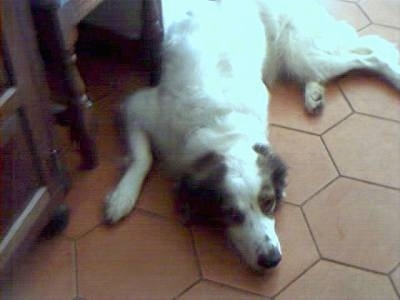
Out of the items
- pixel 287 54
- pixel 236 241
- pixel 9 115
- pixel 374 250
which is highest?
pixel 9 115

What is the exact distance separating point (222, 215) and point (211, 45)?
568 millimetres

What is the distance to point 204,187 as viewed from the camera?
154 cm

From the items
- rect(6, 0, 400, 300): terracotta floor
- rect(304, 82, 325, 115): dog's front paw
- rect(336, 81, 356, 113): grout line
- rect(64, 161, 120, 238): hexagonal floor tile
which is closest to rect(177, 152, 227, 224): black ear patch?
rect(6, 0, 400, 300): terracotta floor

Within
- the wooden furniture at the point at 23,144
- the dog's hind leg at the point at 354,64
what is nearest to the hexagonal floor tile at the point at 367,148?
the dog's hind leg at the point at 354,64

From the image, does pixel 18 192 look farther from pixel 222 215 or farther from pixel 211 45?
pixel 211 45

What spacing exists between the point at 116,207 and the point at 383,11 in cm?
151

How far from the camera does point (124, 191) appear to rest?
68.4 inches

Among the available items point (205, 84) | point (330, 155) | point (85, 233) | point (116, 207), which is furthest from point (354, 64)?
point (85, 233)

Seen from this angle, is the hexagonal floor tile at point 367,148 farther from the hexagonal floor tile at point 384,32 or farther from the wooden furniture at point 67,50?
the wooden furniture at point 67,50

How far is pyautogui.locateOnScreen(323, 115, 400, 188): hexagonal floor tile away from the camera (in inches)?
74.4

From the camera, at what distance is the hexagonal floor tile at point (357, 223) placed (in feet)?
5.49

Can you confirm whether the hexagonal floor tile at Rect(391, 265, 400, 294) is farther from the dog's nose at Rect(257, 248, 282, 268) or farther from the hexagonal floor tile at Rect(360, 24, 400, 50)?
the hexagonal floor tile at Rect(360, 24, 400, 50)

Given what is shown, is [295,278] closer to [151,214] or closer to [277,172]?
[277,172]

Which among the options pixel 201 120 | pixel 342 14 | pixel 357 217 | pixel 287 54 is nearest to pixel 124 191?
pixel 201 120
